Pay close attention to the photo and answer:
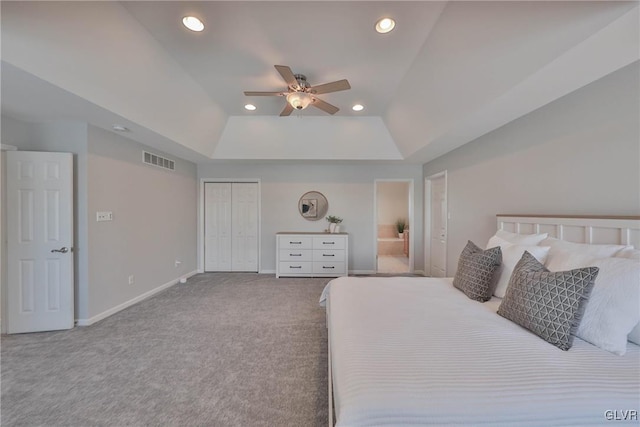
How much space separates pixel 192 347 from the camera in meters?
2.21

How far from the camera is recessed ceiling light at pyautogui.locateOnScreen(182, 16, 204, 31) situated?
1.89m

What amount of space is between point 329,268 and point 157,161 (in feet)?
11.6

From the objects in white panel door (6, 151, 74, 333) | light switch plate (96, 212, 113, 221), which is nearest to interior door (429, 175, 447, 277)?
light switch plate (96, 212, 113, 221)

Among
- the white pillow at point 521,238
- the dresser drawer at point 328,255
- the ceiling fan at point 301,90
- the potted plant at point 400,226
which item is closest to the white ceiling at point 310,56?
the ceiling fan at point 301,90

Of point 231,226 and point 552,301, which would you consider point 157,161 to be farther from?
point 552,301

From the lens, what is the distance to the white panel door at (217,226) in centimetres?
504

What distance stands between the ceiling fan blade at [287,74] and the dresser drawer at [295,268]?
10.6 ft

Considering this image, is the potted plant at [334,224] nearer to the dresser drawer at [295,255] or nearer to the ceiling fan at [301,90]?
the dresser drawer at [295,255]

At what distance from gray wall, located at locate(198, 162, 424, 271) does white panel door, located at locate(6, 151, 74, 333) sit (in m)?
2.53

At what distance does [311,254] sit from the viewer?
462cm

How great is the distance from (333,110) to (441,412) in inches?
115

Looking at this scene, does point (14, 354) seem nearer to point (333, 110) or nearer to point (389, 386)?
point (389, 386)

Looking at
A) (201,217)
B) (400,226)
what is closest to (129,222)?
(201,217)

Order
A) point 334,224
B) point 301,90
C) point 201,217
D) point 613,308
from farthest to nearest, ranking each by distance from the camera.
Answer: point 201,217
point 334,224
point 301,90
point 613,308
